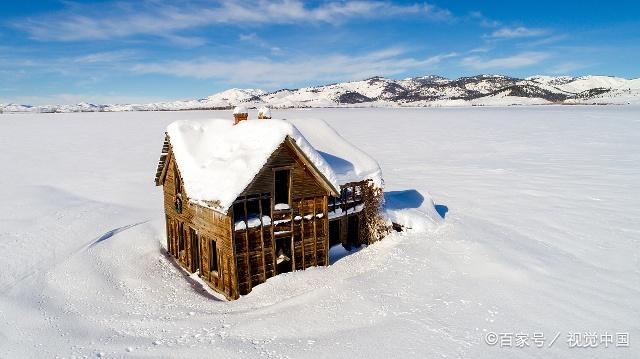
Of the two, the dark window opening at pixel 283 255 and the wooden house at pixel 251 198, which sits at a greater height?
the wooden house at pixel 251 198

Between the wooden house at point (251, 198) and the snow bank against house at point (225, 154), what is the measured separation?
43mm

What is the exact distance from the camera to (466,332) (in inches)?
572

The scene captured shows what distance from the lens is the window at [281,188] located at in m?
18.7

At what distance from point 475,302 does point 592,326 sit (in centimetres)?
383

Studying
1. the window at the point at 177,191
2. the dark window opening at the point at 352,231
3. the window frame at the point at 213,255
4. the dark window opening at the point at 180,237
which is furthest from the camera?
the dark window opening at the point at 352,231

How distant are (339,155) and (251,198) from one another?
6551 millimetres

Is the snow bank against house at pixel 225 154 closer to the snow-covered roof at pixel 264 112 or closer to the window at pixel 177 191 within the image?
the snow-covered roof at pixel 264 112

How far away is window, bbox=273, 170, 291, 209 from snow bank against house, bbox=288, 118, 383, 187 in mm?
3433

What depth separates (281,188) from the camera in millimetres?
18953

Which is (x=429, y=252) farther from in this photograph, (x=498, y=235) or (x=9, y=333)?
(x=9, y=333)

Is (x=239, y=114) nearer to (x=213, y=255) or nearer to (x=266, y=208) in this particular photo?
(x=266, y=208)

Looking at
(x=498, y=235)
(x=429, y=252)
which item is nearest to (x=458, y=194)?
(x=498, y=235)

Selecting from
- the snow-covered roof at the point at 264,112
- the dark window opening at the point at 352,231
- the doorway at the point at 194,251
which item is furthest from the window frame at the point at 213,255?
the dark window opening at the point at 352,231

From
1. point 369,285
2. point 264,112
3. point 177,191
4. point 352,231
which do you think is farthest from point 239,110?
point 369,285
